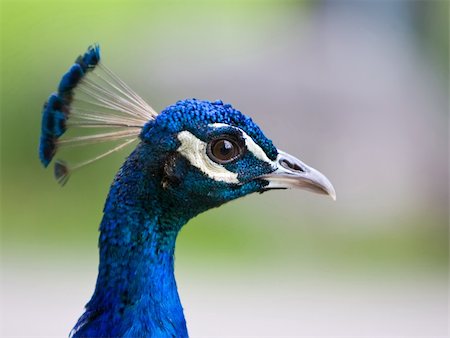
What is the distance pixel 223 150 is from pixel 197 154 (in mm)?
44

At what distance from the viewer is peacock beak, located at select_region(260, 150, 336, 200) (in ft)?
3.96

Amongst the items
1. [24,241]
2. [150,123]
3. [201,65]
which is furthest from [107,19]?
[150,123]

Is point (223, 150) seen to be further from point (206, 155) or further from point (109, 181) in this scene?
point (109, 181)

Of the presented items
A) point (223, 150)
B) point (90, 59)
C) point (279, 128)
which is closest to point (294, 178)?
point (223, 150)

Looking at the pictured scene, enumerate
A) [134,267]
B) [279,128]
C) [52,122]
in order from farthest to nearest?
[279,128]
[52,122]
[134,267]

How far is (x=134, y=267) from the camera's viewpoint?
3.79 feet

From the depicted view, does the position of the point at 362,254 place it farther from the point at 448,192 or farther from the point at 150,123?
the point at 150,123

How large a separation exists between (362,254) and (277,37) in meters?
1.85

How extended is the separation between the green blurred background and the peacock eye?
7.97 feet

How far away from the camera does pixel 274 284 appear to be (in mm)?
3672

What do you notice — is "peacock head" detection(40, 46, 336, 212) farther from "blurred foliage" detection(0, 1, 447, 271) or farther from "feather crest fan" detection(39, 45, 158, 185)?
"blurred foliage" detection(0, 1, 447, 271)

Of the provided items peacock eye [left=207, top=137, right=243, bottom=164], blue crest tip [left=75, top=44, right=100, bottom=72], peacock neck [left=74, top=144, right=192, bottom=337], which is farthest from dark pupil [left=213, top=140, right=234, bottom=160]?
blue crest tip [left=75, top=44, right=100, bottom=72]

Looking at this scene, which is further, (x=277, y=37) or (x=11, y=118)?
(x=277, y=37)

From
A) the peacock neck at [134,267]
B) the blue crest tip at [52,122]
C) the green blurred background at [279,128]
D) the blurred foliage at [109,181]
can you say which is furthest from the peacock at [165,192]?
the blurred foliage at [109,181]
